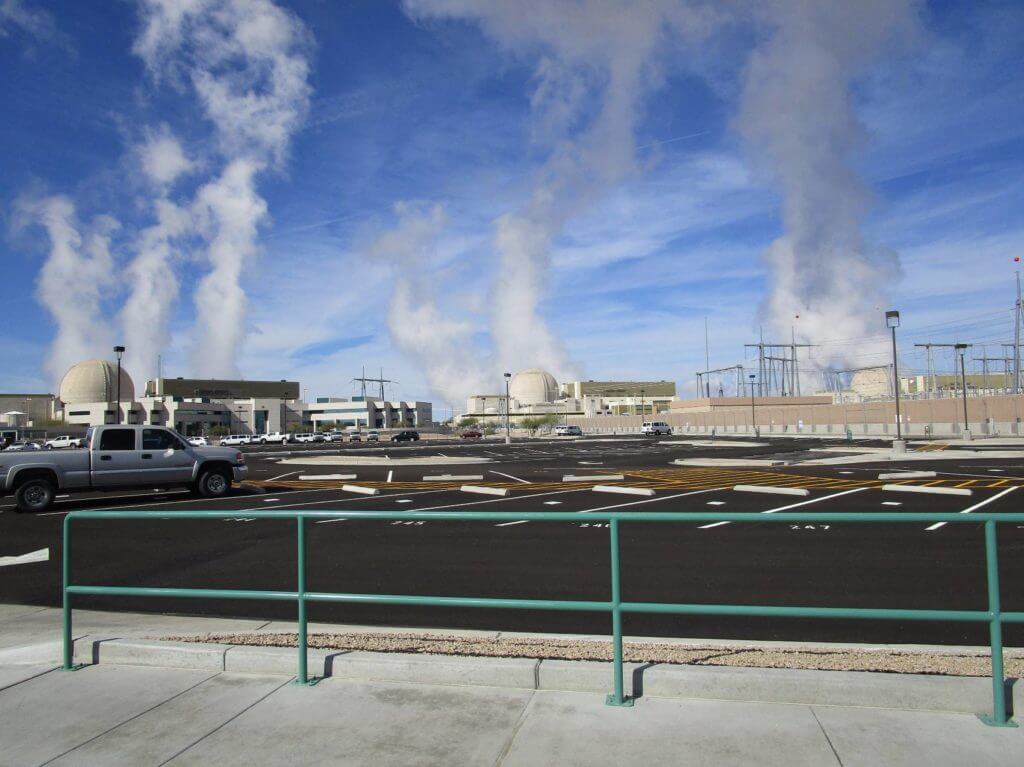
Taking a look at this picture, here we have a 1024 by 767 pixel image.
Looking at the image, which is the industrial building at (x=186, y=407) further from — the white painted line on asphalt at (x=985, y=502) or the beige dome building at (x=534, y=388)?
the white painted line on asphalt at (x=985, y=502)

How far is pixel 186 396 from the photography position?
146m

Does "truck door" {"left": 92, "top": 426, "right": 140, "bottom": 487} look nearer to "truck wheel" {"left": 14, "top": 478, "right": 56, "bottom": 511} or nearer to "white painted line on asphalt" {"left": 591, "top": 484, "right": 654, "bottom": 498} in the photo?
"truck wheel" {"left": 14, "top": 478, "right": 56, "bottom": 511}

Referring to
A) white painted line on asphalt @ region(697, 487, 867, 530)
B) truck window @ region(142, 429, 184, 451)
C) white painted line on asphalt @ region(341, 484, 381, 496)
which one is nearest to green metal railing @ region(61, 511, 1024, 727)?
white painted line on asphalt @ region(697, 487, 867, 530)

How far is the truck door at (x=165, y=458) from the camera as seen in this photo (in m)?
18.5

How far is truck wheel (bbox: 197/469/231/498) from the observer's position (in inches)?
761

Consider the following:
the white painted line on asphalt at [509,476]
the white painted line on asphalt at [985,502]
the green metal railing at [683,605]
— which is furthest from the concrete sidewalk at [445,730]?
the white painted line on asphalt at [509,476]

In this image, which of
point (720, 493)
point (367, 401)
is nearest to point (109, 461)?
point (720, 493)

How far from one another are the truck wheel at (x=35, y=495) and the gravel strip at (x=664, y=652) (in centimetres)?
1335

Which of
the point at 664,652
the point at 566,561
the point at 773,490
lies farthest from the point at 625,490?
the point at 664,652

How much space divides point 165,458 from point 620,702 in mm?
16778

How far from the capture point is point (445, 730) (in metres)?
4.50

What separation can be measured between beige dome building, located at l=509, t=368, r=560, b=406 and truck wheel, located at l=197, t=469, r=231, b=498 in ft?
473

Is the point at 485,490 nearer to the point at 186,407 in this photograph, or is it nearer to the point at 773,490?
the point at 773,490

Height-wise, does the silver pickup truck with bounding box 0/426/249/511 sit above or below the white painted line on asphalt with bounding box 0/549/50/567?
above
